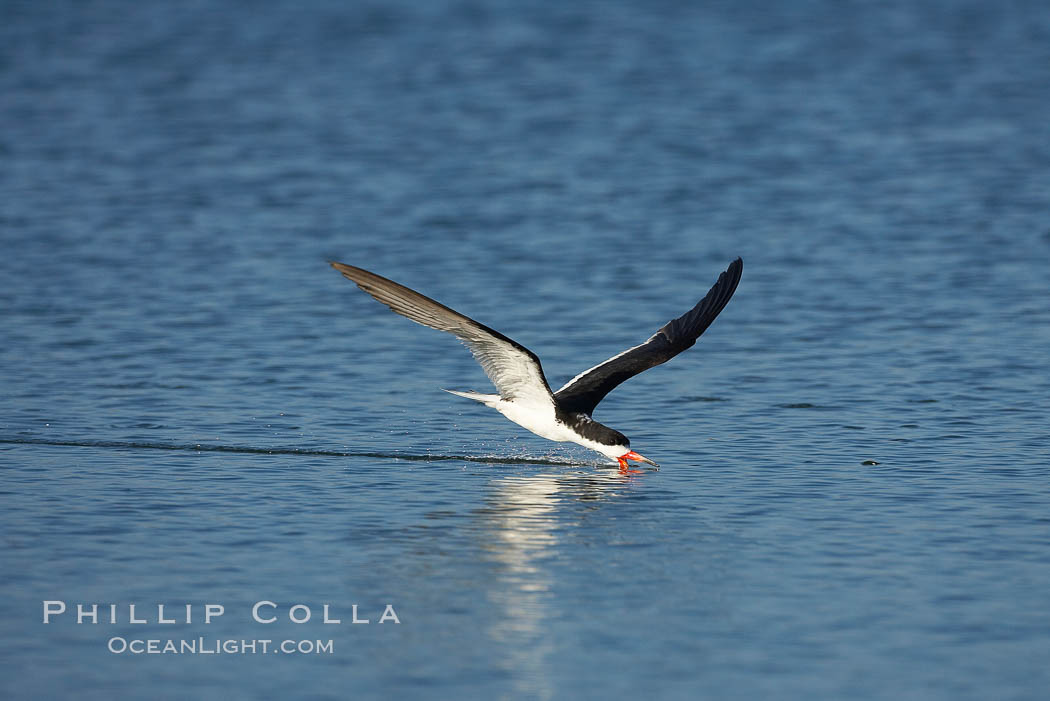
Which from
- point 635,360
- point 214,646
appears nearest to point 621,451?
point 635,360

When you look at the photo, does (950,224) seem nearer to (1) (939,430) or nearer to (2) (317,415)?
(1) (939,430)

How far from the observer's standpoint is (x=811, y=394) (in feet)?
42.0

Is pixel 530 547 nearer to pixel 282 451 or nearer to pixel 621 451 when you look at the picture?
pixel 621 451

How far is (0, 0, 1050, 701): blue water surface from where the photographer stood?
730 cm

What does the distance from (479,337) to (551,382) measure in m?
3.24

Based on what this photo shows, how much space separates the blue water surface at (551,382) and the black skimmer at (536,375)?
0.37 metres

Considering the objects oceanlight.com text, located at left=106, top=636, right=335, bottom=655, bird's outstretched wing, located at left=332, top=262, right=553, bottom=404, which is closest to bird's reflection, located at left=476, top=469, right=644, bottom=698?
bird's outstretched wing, located at left=332, top=262, right=553, bottom=404

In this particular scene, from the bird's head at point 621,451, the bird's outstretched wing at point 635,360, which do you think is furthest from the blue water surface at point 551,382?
the bird's outstretched wing at point 635,360

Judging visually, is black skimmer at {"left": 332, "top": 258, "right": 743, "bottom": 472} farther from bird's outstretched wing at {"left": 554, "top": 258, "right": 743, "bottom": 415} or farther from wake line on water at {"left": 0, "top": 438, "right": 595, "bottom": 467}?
wake line on water at {"left": 0, "top": 438, "right": 595, "bottom": 467}

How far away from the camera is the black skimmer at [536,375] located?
31.9ft

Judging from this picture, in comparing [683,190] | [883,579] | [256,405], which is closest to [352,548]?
[883,579]

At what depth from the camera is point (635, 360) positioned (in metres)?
11.0

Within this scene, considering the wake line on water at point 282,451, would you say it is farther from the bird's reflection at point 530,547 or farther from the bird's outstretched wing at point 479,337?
the bird's outstretched wing at point 479,337

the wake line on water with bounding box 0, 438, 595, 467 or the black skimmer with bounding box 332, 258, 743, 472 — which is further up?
the black skimmer with bounding box 332, 258, 743, 472
